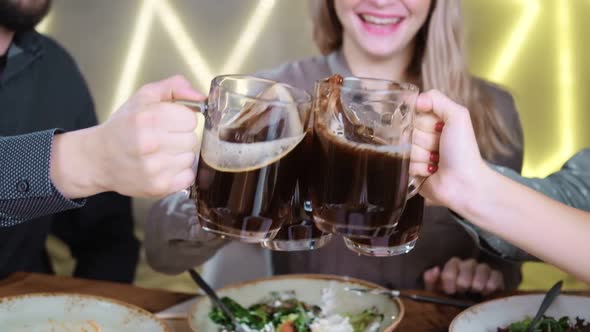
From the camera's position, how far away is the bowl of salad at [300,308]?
132 centimetres

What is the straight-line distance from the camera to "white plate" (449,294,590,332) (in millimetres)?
1263

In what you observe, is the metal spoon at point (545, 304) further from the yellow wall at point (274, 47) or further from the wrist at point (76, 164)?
the yellow wall at point (274, 47)

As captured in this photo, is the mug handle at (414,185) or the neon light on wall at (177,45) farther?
the neon light on wall at (177,45)

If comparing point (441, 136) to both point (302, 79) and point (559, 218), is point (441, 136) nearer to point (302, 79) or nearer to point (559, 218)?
point (559, 218)

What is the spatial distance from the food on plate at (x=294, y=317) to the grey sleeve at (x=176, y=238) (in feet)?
1.14

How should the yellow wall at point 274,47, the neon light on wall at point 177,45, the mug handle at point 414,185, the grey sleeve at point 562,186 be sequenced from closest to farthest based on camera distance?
the mug handle at point 414,185 < the grey sleeve at point 562,186 < the yellow wall at point 274,47 < the neon light on wall at point 177,45

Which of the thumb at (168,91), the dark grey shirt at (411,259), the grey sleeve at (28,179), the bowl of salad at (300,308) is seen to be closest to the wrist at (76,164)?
the grey sleeve at (28,179)

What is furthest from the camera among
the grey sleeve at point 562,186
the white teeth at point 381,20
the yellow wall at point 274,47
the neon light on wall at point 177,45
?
the neon light on wall at point 177,45

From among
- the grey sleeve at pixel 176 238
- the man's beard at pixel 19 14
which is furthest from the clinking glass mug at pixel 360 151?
the man's beard at pixel 19 14

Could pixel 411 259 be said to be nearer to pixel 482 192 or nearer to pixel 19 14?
pixel 482 192

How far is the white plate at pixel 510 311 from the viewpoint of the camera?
126cm

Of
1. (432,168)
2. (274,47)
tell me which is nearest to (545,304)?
→ (432,168)

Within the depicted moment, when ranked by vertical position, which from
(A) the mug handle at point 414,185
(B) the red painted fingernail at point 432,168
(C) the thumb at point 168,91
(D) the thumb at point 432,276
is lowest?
(D) the thumb at point 432,276

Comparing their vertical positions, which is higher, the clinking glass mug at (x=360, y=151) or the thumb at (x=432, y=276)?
the clinking glass mug at (x=360, y=151)
